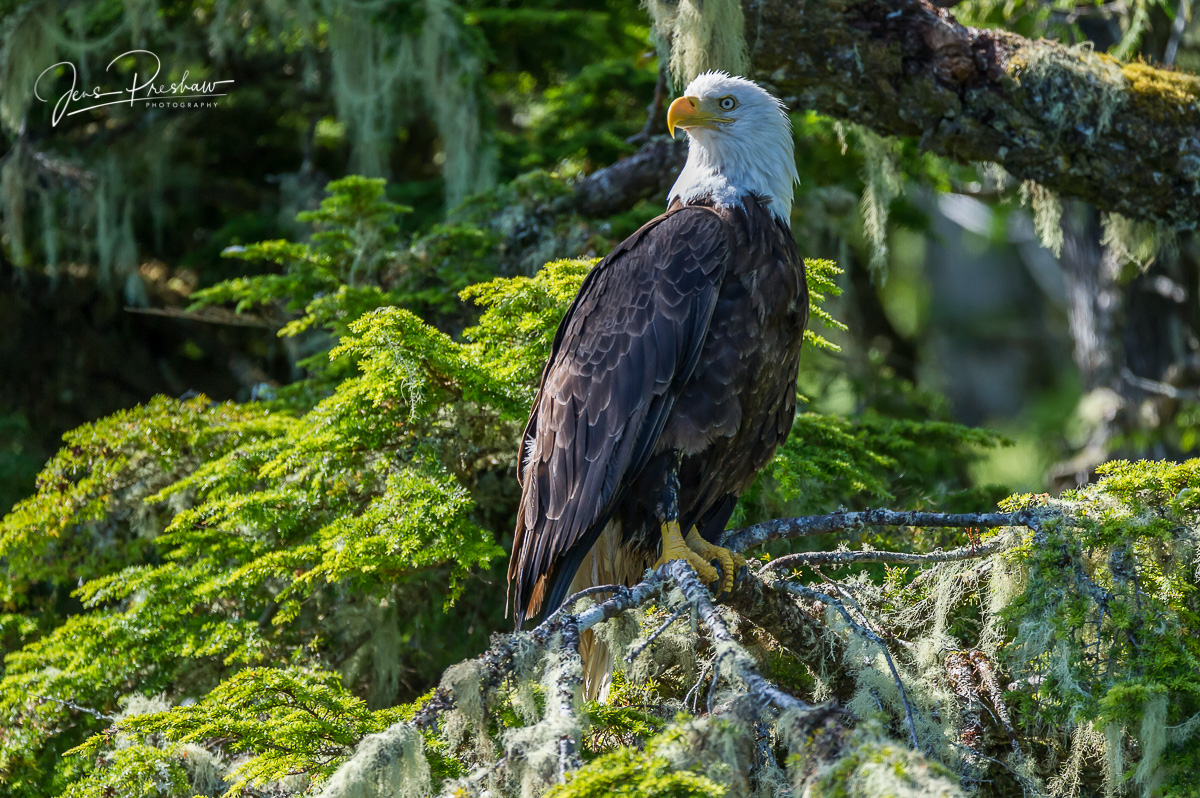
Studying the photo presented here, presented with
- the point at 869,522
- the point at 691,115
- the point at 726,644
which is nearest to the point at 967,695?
the point at 869,522

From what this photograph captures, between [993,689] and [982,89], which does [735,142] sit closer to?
[982,89]

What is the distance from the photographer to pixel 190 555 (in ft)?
13.4

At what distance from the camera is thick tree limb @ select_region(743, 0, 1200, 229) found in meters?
4.70

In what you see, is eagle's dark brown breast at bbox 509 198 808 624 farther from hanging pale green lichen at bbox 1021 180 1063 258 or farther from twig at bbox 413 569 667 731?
hanging pale green lichen at bbox 1021 180 1063 258

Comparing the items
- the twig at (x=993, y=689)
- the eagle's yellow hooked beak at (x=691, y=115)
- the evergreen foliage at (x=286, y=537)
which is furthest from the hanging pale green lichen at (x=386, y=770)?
the eagle's yellow hooked beak at (x=691, y=115)

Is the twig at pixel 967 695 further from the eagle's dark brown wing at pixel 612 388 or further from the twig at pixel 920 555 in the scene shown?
the eagle's dark brown wing at pixel 612 388

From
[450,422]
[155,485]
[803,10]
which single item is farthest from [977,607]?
[155,485]

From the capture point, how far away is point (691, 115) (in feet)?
13.2

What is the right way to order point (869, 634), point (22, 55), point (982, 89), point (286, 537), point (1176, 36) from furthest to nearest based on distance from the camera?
point (1176, 36) → point (22, 55) → point (982, 89) → point (286, 537) → point (869, 634)

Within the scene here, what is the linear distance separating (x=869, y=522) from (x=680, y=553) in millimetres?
699

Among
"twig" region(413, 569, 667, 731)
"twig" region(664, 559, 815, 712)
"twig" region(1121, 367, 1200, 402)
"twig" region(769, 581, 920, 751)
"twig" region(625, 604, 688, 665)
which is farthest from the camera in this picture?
"twig" region(1121, 367, 1200, 402)

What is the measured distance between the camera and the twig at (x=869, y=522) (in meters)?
2.91

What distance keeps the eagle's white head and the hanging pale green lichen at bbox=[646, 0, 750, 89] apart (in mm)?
444

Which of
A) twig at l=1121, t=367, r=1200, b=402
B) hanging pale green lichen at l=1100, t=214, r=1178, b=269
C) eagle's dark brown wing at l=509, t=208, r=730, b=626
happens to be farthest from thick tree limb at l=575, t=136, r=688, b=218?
twig at l=1121, t=367, r=1200, b=402
